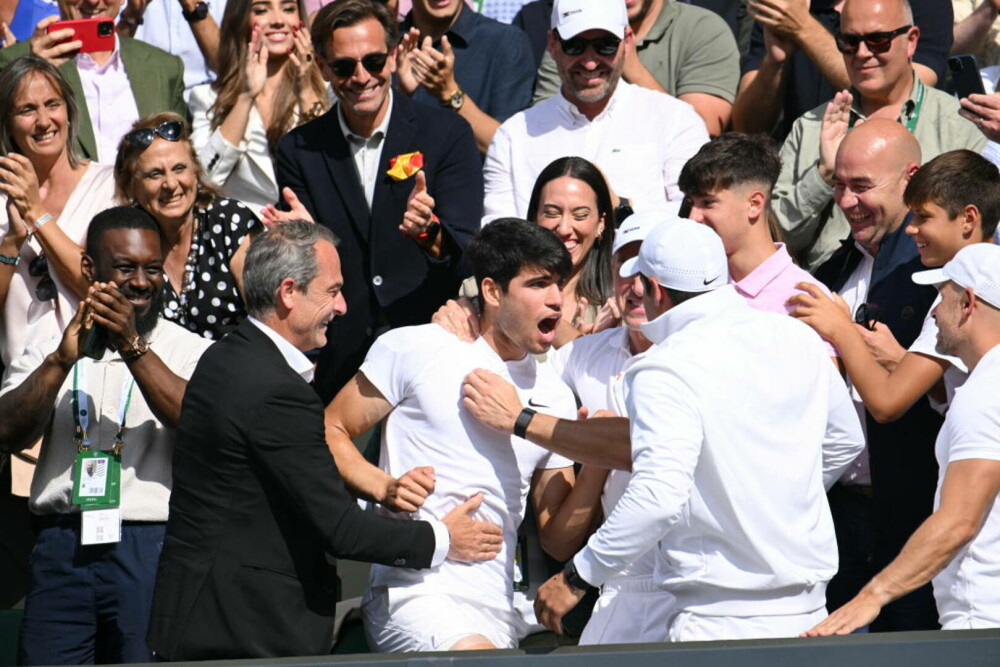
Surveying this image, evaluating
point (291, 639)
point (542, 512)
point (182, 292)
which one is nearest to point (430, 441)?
point (542, 512)

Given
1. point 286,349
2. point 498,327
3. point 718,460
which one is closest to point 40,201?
point 286,349

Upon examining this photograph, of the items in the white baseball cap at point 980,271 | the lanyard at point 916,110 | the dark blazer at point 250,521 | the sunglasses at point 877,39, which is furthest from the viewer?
the lanyard at point 916,110

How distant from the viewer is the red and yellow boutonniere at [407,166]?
6480mm

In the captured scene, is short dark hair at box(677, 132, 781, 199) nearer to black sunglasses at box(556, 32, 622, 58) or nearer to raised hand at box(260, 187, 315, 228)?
black sunglasses at box(556, 32, 622, 58)

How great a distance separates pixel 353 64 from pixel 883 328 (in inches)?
100

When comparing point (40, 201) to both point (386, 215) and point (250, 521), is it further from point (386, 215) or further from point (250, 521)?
point (250, 521)

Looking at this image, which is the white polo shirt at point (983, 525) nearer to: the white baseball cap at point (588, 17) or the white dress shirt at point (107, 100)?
the white baseball cap at point (588, 17)

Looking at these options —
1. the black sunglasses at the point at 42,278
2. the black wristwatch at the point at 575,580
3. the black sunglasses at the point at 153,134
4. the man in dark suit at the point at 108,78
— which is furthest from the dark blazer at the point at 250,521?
the man in dark suit at the point at 108,78

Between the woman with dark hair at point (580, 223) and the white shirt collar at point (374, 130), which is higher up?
the white shirt collar at point (374, 130)

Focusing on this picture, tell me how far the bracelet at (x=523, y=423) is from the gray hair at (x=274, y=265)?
0.86 metres

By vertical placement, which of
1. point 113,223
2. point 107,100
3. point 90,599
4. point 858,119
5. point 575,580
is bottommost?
point 90,599

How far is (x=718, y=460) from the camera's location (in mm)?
4348

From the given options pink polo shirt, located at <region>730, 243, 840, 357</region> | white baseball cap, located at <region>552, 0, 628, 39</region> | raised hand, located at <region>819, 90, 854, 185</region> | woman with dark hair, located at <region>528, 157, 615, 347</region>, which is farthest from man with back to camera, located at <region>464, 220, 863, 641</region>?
white baseball cap, located at <region>552, 0, 628, 39</region>

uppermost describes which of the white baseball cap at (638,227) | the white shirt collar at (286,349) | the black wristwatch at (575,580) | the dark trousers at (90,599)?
the white baseball cap at (638,227)
